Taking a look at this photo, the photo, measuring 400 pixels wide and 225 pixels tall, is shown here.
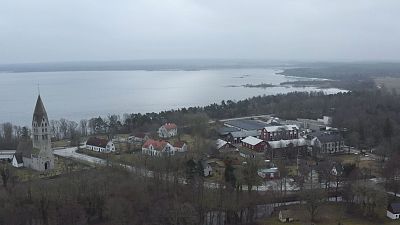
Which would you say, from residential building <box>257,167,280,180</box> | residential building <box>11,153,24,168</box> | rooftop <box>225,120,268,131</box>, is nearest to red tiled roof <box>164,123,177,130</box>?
rooftop <box>225,120,268,131</box>

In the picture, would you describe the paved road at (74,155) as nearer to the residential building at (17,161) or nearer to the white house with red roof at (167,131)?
the residential building at (17,161)

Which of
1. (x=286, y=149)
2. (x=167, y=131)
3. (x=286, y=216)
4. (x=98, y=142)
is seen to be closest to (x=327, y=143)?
(x=286, y=149)

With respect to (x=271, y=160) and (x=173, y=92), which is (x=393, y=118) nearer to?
(x=271, y=160)

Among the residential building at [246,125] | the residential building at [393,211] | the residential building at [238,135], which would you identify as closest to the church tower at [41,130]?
the residential building at [238,135]

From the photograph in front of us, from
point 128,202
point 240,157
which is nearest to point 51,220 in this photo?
point 128,202

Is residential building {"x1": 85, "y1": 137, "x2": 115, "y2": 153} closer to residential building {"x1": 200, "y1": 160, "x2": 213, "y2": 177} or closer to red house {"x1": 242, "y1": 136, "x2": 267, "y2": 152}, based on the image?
residential building {"x1": 200, "y1": 160, "x2": 213, "y2": 177}
